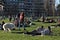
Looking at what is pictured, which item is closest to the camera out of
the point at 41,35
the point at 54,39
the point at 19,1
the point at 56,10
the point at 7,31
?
the point at 54,39

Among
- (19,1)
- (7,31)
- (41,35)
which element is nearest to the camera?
(41,35)

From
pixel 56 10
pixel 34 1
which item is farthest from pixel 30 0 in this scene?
pixel 56 10

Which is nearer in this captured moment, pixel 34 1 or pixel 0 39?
pixel 0 39

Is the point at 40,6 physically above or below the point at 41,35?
below

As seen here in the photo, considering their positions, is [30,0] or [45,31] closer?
[45,31]

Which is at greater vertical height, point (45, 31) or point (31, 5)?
point (45, 31)

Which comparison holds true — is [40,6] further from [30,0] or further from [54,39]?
[54,39]

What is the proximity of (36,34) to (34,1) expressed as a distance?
120252 mm

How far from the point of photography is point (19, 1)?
429 ft

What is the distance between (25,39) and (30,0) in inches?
4820

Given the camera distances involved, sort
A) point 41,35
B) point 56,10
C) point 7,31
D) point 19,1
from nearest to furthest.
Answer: point 41,35 < point 7,31 < point 56,10 < point 19,1

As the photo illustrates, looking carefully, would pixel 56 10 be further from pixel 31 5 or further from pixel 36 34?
pixel 36 34

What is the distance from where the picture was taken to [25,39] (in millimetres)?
15289

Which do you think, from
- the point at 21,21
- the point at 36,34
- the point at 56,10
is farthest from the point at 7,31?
the point at 56,10
